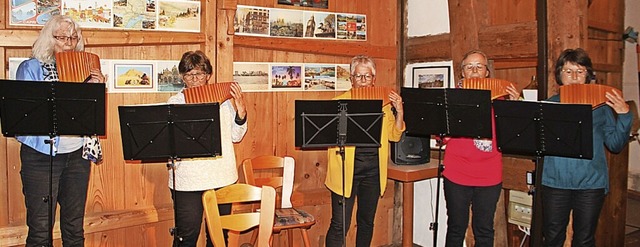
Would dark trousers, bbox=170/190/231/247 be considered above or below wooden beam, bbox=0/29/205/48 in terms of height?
below

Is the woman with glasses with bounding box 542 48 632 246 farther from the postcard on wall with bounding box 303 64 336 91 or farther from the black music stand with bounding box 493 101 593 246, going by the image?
the postcard on wall with bounding box 303 64 336 91

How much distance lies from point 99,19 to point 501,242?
12.6 ft

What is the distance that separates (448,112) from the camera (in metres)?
3.63

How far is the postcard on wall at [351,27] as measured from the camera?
5160 millimetres

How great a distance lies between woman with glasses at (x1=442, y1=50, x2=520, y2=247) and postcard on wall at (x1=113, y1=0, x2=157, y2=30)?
245 centimetres

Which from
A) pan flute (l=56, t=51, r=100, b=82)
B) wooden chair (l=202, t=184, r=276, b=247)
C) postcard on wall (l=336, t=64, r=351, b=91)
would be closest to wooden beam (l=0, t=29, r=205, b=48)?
pan flute (l=56, t=51, r=100, b=82)

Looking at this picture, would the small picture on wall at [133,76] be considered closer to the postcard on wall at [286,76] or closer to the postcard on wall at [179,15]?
the postcard on wall at [179,15]

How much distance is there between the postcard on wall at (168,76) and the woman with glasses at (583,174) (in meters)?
2.91

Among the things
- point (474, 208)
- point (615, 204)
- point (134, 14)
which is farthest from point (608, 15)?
point (134, 14)

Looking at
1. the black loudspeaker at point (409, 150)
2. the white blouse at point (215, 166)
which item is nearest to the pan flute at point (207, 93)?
the white blouse at point (215, 166)

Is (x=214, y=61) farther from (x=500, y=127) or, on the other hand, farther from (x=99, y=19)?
(x=500, y=127)

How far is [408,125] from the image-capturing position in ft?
12.5

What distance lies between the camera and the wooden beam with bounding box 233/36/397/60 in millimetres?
4707

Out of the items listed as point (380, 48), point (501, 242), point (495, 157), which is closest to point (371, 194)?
point (495, 157)
